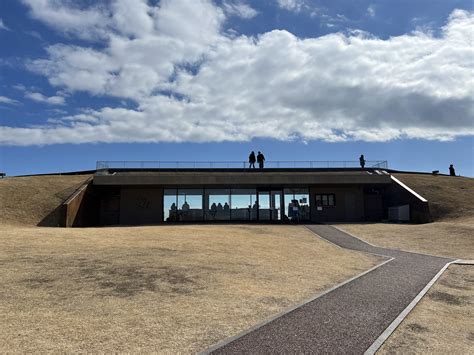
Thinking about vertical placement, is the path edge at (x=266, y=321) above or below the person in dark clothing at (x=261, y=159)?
below

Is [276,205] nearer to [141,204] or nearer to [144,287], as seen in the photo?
[141,204]

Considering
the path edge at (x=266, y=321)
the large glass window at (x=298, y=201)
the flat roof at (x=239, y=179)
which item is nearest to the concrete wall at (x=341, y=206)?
the large glass window at (x=298, y=201)

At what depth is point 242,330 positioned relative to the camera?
20.7ft

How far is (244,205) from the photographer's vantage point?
31.6 m

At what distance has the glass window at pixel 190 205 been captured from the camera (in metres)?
31.1

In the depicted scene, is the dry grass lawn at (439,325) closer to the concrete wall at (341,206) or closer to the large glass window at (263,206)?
the large glass window at (263,206)

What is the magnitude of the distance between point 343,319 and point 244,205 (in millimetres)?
24692

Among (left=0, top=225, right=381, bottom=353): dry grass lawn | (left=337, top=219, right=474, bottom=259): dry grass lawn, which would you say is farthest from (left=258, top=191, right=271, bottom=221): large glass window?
(left=0, top=225, right=381, bottom=353): dry grass lawn

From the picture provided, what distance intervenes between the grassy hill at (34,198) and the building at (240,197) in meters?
2.05

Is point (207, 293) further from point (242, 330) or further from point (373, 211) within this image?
point (373, 211)

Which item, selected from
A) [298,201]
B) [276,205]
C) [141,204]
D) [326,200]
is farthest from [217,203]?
[326,200]

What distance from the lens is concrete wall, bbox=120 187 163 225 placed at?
1219 inches

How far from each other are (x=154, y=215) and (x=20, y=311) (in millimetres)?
24407

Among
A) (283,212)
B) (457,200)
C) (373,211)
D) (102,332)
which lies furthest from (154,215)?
(102,332)
